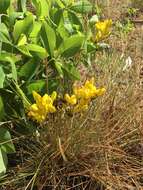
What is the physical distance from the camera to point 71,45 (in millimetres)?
2047

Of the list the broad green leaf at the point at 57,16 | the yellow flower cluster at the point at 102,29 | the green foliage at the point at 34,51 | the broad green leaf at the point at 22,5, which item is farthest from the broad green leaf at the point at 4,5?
the yellow flower cluster at the point at 102,29

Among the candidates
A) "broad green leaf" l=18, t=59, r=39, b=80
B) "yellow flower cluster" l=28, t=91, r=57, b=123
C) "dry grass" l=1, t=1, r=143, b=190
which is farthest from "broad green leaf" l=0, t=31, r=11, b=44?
"dry grass" l=1, t=1, r=143, b=190

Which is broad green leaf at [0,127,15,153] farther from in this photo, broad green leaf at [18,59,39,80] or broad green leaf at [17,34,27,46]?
broad green leaf at [17,34,27,46]

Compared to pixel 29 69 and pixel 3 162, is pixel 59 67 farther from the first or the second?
pixel 3 162

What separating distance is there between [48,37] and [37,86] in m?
0.21

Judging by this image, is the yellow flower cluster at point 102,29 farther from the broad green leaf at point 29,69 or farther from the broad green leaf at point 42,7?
the broad green leaf at point 29,69

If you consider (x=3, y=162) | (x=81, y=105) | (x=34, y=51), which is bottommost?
(x=3, y=162)

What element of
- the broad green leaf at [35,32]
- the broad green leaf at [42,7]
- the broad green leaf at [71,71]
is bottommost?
the broad green leaf at [71,71]

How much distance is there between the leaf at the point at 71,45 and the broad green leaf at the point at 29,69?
11 cm

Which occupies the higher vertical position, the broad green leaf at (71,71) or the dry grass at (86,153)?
the broad green leaf at (71,71)

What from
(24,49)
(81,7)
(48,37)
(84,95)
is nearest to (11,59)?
(24,49)

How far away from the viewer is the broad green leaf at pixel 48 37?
1.99 metres

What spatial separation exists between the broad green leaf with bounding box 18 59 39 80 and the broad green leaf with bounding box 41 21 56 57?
A: 8 centimetres

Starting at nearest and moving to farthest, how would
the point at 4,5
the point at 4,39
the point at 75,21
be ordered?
the point at 4,39 → the point at 4,5 → the point at 75,21
